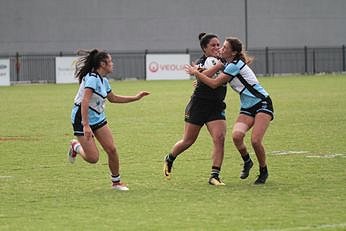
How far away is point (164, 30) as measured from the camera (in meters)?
58.4

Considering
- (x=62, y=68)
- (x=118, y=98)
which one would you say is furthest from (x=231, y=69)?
(x=62, y=68)

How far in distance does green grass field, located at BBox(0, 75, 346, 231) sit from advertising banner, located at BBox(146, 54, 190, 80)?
27.9 metres

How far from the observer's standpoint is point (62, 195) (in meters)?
11.4

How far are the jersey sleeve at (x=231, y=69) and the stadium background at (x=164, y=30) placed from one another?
41.3 m

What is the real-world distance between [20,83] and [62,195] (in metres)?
41.7

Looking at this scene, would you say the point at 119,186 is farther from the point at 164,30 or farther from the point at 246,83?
the point at 164,30

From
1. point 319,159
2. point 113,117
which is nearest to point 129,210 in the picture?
point 319,159

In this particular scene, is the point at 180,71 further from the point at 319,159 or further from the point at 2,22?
the point at 319,159

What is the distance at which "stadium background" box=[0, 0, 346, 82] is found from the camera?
181 ft

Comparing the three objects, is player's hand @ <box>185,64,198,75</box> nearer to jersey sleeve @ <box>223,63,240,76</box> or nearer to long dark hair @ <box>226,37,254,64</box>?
jersey sleeve @ <box>223,63,240,76</box>

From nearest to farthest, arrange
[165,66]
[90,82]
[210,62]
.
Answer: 1. [90,82]
2. [210,62]
3. [165,66]

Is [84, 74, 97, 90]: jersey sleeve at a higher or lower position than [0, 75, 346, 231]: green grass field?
higher

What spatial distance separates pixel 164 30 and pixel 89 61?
46.7 metres

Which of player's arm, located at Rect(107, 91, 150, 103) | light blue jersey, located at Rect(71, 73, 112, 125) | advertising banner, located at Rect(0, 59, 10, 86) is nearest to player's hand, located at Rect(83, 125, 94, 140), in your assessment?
light blue jersey, located at Rect(71, 73, 112, 125)
